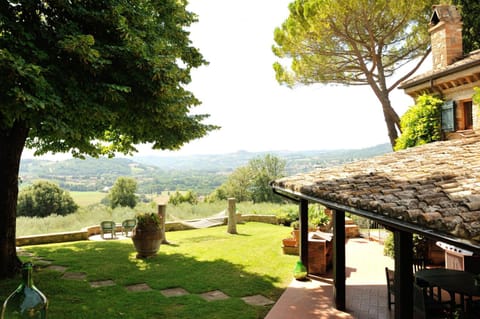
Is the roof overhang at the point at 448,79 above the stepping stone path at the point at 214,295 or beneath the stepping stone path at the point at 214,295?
above

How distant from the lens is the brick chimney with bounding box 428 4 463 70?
11.7 m

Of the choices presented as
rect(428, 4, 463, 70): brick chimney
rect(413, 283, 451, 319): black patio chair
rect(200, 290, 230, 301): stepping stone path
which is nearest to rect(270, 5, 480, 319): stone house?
rect(413, 283, 451, 319): black patio chair

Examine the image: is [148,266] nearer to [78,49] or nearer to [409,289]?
[78,49]

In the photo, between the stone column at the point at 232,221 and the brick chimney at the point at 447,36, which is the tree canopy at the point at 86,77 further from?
the brick chimney at the point at 447,36

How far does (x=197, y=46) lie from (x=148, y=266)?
6393 mm

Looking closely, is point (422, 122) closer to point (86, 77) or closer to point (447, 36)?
point (447, 36)

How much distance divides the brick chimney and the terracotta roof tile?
525cm

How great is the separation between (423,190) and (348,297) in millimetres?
3818

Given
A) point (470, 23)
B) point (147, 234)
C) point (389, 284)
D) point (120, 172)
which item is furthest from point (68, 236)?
point (120, 172)

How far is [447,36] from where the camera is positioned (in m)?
11.9

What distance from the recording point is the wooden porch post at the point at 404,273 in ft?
14.1

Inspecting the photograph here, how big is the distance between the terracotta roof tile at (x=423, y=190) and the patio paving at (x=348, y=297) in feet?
7.28

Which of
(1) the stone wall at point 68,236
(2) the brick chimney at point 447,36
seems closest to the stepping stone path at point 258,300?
(1) the stone wall at point 68,236

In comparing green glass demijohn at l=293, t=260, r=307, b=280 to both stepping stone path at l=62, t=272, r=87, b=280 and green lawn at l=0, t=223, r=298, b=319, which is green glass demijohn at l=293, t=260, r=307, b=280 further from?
stepping stone path at l=62, t=272, r=87, b=280
